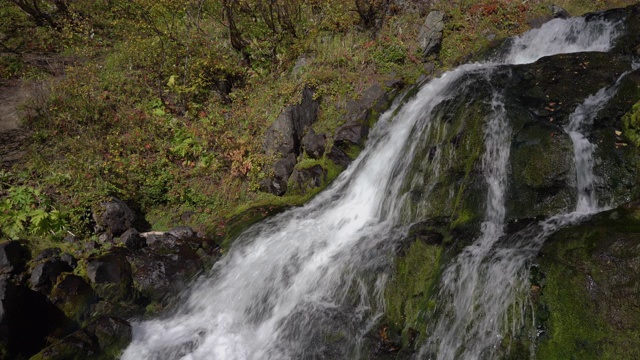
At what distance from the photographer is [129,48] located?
13.7 meters

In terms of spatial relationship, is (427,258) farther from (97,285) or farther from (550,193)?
(97,285)

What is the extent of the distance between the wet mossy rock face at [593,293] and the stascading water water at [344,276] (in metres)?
0.46

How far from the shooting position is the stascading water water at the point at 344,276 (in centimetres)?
562

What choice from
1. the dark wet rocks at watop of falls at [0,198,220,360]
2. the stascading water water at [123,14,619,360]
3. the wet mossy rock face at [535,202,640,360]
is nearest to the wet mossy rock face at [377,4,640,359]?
the wet mossy rock face at [535,202,640,360]

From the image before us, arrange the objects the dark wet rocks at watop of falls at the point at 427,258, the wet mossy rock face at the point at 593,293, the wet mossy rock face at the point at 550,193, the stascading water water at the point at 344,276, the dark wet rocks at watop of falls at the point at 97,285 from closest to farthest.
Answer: the wet mossy rock face at the point at 593,293
the wet mossy rock face at the point at 550,193
the dark wet rocks at watop of falls at the point at 427,258
the stascading water water at the point at 344,276
the dark wet rocks at watop of falls at the point at 97,285

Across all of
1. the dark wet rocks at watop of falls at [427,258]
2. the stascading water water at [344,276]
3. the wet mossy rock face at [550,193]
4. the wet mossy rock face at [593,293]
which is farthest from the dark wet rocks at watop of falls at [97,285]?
the wet mossy rock face at [593,293]

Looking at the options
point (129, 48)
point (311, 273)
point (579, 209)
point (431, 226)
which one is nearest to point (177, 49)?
point (129, 48)

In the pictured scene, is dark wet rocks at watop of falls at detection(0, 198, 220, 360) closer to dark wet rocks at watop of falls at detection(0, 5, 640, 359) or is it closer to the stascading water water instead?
dark wet rocks at watop of falls at detection(0, 5, 640, 359)

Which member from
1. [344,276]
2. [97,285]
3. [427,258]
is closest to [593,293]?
[427,258]

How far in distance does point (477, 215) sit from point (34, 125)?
11.9 meters

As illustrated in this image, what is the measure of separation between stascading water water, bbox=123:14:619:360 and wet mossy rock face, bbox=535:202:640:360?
46cm

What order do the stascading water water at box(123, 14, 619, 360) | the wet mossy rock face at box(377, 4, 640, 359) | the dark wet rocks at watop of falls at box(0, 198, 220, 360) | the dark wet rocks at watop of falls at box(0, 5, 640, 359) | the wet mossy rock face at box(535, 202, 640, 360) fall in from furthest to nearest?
1. the dark wet rocks at watop of falls at box(0, 198, 220, 360)
2. the stascading water water at box(123, 14, 619, 360)
3. the dark wet rocks at watop of falls at box(0, 5, 640, 359)
4. the wet mossy rock face at box(377, 4, 640, 359)
5. the wet mossy rock face at box(535, 202, 640, 360)

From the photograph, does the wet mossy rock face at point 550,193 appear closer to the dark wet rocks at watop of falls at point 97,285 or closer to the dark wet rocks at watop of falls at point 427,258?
the dark wet rocks at watop of falls at point 427,258

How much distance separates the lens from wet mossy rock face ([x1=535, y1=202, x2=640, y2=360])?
434 cm
